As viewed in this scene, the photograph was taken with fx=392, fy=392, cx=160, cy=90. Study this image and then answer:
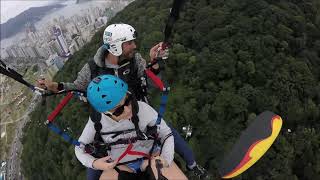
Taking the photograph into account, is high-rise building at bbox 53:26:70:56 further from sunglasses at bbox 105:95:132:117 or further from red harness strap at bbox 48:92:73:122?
sunglasses at bbox 105:95:132:117

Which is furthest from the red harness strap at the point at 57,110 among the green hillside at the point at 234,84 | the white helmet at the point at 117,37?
the green hillside at the point at 234,84

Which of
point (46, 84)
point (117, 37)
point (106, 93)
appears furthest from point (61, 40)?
point (106, 93)

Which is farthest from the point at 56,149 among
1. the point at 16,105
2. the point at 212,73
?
the point at 16,105

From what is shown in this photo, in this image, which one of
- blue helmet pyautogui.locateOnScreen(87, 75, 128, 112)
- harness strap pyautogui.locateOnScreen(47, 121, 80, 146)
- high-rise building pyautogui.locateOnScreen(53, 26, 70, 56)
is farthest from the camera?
high-rise building pyautogui.locateOnScreen(53, 26, 70, 56)

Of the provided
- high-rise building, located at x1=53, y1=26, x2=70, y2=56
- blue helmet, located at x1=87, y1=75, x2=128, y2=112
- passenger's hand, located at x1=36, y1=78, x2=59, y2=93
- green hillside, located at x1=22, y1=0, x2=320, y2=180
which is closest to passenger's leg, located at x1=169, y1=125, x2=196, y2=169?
blue helmet, located at x1=87, y1=75, x2=128, y2=112

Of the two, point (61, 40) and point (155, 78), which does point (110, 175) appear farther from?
point (61, 40)

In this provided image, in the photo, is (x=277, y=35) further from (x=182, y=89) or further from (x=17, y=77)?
(x=17, y=77)

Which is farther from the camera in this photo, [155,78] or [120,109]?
[155,78]

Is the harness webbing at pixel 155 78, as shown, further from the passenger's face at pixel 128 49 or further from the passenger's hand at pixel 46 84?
the passenger's hand at pixel 46 84
